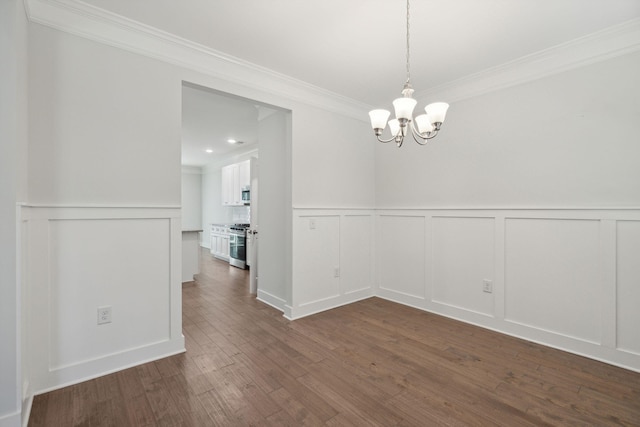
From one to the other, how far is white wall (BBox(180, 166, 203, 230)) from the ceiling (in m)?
7.60

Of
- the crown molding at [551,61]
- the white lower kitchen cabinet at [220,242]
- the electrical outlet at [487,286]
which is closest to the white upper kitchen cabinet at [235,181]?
the white lower kitchen cabinet at [220,242]

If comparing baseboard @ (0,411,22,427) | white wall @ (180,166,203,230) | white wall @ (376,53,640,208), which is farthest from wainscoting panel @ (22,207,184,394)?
white wall @ (180,166,203,230)

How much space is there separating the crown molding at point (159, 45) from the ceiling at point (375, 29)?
0.07 m

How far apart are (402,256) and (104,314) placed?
3.25 meters

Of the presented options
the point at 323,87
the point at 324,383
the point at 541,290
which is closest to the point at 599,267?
the point at 541,290

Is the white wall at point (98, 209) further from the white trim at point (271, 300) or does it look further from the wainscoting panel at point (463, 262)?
the wainscoting panel at point (463, 262)

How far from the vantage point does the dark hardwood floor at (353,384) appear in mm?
1754

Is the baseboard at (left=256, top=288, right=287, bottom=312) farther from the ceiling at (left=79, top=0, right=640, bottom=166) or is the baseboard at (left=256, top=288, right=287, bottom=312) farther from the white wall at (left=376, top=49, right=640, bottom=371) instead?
the ceiling at (left=79, top=0, right=640, bottom=166)

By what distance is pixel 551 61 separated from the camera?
2633 mm

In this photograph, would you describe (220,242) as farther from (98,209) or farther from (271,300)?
(98,209)

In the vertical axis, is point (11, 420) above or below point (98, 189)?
below

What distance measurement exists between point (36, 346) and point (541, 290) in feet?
13.5

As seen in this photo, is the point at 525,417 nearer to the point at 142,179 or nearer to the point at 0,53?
the point at 142,179

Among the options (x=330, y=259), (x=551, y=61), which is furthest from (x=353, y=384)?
(x=551, y=61)
